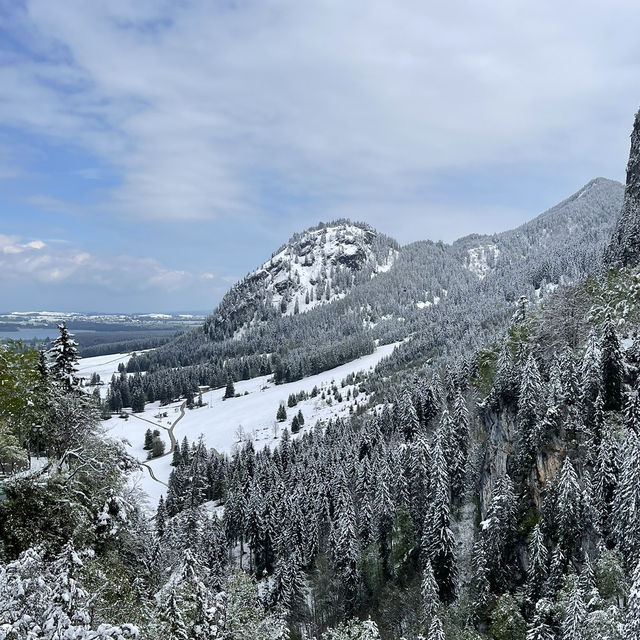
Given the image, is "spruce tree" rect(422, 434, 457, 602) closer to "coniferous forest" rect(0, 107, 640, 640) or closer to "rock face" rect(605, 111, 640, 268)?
"coniferous forest" rect(0, 107, 640, 640)

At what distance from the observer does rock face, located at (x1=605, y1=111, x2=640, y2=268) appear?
77.9 metres

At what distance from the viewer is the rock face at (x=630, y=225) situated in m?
77.9

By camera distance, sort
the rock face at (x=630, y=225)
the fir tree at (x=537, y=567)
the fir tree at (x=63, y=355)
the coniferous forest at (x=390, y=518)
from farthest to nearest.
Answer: the rock face at (x=630, y=225) < the fir tree at (x=537, y=567) < the fir tree at (x=63, y=355) < the coniferous forest at (x=390, y=518)

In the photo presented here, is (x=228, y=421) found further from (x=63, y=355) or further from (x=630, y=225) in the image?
(x=630, y=225)

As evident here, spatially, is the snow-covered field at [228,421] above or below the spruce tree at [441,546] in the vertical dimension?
below

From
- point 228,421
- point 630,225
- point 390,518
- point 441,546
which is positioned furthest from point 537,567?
point 228,421

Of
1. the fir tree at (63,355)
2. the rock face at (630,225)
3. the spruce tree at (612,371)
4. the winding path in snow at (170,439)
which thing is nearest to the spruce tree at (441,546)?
the spruce tree at (612,371)

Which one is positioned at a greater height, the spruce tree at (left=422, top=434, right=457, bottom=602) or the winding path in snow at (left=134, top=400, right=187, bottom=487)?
the spruce tree at (left=422, top=434, right=457, bottom=602)

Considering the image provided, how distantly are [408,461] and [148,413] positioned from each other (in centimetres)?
15512

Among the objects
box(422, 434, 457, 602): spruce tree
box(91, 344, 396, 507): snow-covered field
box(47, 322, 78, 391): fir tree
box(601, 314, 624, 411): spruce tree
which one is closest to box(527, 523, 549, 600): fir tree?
box(422, 434, 457, 602): spruce tree

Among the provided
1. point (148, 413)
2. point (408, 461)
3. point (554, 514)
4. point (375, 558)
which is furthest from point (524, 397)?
point (148, 413)

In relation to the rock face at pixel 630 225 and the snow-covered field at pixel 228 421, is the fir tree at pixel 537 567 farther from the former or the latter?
the snow-covered field at pixel 228 421

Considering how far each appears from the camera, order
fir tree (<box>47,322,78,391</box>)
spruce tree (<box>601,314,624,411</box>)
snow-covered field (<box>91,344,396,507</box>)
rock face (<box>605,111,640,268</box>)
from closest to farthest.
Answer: fir tree (<box>47,322,78,391</box>), spruce tree (<box>601,314,624,411</box>), rock face (<box>605,111,640,268</box>), snow-covered field (<box>91,344,396,507</box>)

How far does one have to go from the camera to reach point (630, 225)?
3169 inches
